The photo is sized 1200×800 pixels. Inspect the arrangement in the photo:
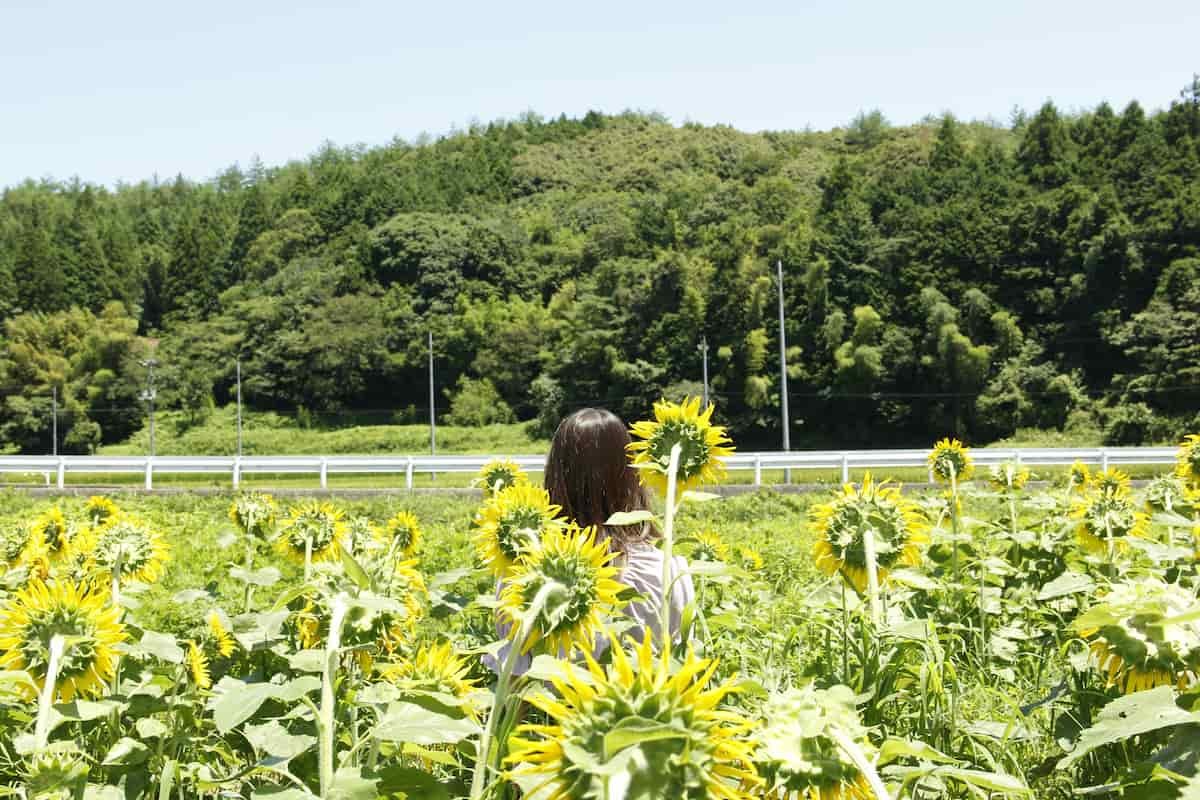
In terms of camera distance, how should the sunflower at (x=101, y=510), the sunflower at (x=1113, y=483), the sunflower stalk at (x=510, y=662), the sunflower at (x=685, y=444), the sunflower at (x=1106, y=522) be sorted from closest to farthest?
the sunflower stalk at (x=510, y=662)
the sunflower at (x=685, y=444)
the sunflower at (x=1106, y=522)
the sunflower at (x=1113, y=483)
the sunflower at (x=101, y=510)

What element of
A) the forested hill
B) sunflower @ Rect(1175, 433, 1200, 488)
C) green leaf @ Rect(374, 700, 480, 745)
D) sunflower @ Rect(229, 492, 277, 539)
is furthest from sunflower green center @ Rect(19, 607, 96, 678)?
the forested hill

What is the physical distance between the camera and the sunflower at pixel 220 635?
2.66 metres

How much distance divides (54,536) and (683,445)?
2.65m

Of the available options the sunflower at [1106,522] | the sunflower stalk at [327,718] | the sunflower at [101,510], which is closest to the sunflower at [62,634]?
the sunflower stalk at [327,718]

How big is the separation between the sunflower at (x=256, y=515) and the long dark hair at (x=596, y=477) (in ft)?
5.41

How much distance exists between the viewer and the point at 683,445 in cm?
169

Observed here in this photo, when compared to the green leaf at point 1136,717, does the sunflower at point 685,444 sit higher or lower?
A: higher

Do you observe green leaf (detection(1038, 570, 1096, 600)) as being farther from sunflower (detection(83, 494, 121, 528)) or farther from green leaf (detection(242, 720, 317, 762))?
sunflower (detection(83, 494, 121, 528))

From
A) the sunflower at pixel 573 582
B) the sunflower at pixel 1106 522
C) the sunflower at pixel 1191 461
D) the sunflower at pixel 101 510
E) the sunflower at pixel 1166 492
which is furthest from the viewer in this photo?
the sunflower at pixel 101 510

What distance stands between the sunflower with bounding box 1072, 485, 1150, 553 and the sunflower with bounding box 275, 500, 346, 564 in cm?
241

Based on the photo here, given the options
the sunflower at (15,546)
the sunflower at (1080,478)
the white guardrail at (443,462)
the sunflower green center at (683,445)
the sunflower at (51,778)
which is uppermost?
the sunflower green center at (683,445)

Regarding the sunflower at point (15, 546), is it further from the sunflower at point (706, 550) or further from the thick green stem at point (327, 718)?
the thick green stem at point (327, 718)

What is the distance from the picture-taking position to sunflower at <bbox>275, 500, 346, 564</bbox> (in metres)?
2.86

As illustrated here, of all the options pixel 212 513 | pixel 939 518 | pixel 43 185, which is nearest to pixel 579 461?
pixel 939 518
